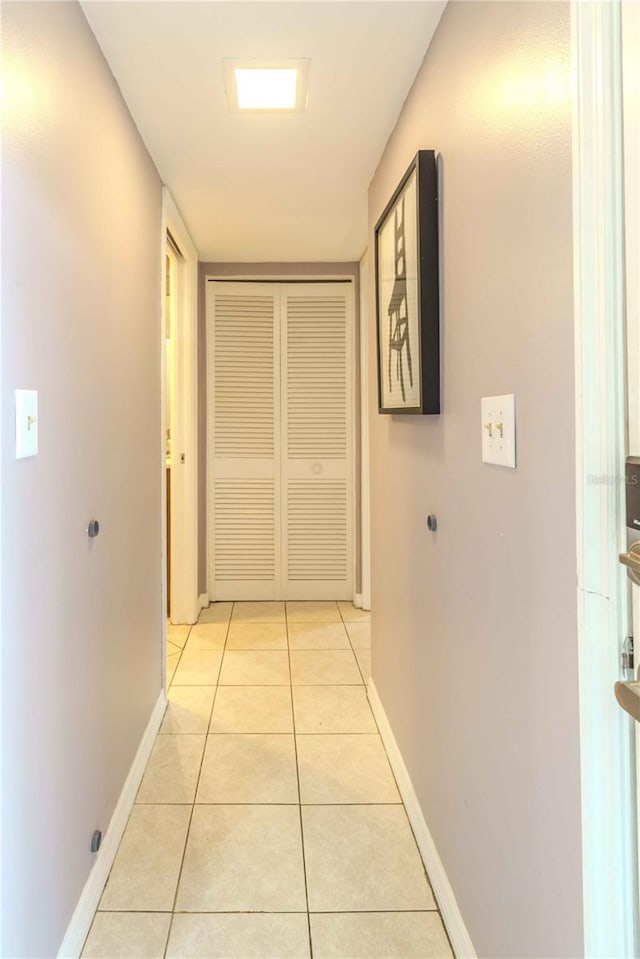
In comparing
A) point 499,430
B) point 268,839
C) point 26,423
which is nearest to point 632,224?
point 499,430

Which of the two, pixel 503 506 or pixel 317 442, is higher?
pixel 317 442

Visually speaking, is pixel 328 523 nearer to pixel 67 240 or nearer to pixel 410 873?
pixel 410 873

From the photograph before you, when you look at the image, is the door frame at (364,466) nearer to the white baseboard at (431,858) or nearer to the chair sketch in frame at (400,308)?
the white baseboard at (431,858)

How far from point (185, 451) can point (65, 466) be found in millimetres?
2040

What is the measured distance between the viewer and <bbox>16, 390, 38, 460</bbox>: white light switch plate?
3.18 feet

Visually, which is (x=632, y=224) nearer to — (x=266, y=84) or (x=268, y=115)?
(x=266, y=84)

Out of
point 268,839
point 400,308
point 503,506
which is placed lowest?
point 268,839

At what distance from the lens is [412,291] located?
1.48 m

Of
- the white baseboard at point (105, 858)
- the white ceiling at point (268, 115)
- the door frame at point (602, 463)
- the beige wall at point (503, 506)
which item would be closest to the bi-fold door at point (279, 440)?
the white ceiling at point (268, 115)

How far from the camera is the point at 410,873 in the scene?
1459 mm

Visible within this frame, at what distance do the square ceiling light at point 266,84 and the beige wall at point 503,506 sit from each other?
0.33m

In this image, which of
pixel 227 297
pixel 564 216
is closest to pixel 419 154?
pixel 564 216

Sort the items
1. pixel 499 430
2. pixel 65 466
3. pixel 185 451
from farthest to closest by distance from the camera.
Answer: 1. pixel 185 451
2. pixel 65 466
3. pixel 499 430

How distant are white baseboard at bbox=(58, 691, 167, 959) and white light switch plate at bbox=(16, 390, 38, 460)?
1.00 meters
